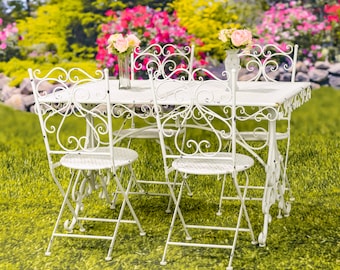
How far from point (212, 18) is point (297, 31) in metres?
0.92

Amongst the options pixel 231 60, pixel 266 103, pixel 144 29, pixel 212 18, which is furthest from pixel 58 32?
pixel 266 103

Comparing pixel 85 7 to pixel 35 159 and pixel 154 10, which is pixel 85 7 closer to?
pixel 154 10

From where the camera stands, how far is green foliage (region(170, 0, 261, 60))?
7516 mm

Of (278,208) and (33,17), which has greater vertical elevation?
(33,17)

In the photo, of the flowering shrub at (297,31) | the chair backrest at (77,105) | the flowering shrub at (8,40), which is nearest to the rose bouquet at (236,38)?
the chair backrest at (77,105)

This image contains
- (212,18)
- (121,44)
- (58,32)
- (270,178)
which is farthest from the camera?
(58,32)

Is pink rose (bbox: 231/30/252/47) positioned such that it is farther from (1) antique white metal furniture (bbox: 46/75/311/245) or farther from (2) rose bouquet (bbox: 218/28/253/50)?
(1) antique white metal furniture (bbox: 46/75/311/245)

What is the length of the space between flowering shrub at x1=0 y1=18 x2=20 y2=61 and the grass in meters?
0.75

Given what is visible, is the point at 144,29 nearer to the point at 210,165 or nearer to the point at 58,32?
the point at 58,32

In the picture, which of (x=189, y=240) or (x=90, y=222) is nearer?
(x=189, y=240)

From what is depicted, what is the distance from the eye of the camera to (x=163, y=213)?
5.34 m

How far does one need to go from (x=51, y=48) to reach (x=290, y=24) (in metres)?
2.78

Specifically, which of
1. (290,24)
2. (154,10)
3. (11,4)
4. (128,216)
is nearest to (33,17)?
(11,4)

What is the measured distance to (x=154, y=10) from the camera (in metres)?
7.66
